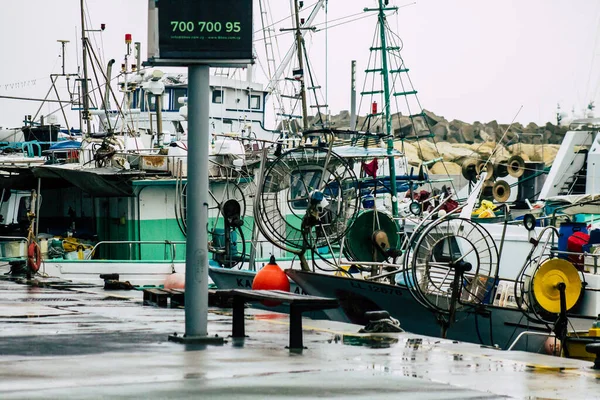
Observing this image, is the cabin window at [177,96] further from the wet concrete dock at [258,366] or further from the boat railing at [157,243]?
the wet concrete dock at [258,366]

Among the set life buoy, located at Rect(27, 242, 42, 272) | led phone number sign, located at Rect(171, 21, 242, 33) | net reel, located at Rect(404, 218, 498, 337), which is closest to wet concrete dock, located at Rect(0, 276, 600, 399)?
led phone number sign, located at Rect(171, 21, 242, 33)

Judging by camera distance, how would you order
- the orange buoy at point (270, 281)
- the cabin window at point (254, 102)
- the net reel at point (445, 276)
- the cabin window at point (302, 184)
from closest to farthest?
1. the net reel at point (445, 276)
2. the orange buoy at point (270, 281)
3. the cabin window at point (302, 184)
4. the cabin window at point (254, 102)

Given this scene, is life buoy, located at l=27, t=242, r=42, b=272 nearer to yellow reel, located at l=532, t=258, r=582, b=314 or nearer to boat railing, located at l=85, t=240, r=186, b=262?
boat railing, located at l=85, t=240, r=186, b=262

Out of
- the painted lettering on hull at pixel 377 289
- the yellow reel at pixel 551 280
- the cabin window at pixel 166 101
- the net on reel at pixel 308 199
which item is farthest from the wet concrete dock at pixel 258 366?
the cabin window at pixel 166 101

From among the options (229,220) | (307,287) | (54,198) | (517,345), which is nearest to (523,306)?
(517,345)

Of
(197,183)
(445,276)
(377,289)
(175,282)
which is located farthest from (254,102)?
(197,183)

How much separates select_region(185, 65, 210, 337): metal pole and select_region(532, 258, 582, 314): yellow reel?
692 centimetres

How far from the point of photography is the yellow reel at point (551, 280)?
1559 centimetres

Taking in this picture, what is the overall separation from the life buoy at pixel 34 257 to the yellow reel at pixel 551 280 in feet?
34.2

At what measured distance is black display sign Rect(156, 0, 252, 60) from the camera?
9.82 metres

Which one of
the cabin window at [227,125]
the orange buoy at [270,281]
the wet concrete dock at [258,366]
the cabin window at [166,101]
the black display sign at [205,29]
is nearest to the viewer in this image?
the wet concrete dock at [258,366]

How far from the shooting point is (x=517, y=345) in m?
16.4

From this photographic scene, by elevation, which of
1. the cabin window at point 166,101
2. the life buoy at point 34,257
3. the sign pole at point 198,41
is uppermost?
the cabin window at point 166,101

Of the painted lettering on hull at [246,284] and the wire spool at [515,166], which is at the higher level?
the wire spool at [515,166]
